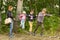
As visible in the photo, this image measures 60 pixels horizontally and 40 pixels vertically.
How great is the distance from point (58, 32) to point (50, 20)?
1.65 meters

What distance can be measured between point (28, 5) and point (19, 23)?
3.00 m

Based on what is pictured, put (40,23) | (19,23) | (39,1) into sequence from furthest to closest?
(39,1)
(19,23)
(40,23)

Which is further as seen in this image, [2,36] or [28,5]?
[28,5]

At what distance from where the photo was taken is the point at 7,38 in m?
13.1

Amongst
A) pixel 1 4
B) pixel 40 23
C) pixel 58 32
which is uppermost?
pixel 1 4

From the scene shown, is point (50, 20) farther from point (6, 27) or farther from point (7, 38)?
point (7, 38)

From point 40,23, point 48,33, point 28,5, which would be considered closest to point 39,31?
point 48,33

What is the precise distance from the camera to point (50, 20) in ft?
57.0

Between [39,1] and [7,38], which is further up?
[39,1]

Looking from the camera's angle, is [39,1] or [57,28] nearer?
[57,28]

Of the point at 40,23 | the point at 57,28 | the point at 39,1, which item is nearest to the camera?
the point at 40,23

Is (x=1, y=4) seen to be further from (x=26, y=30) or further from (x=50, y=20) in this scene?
(x=50, y=20)

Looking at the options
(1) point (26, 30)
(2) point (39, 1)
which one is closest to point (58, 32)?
(1) point (26, 30)

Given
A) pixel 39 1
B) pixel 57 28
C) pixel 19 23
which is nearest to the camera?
pixel 19 23
